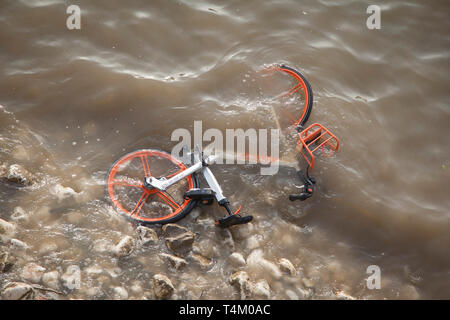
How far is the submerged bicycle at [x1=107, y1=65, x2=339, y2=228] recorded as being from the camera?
468 centimetres

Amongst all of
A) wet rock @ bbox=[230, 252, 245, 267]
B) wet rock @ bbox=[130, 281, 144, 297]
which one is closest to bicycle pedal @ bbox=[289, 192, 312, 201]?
wet rock @ bbox=[230, 252, 245, 267]

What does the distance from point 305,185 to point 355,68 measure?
3.00m

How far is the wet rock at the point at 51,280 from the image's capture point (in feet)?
13.2

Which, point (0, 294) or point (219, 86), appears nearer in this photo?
point (0, 294)

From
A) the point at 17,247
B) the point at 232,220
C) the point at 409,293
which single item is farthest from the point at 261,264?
the point at 17,247

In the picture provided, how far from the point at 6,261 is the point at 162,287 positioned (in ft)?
5.97

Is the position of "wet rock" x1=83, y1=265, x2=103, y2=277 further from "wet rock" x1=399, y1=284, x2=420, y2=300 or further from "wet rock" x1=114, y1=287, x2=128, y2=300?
"wet rock" x1=399, y1=284, x2=420, y2=300

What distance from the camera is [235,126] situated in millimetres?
5801

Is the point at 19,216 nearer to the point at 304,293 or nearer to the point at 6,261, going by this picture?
the point at 6,261

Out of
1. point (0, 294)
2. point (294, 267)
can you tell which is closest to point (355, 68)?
point (294, 267)

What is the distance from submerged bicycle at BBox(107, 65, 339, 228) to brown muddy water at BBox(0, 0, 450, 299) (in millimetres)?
228

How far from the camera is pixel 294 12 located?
23.6 feet

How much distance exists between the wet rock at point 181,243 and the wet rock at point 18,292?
5.23 ft
